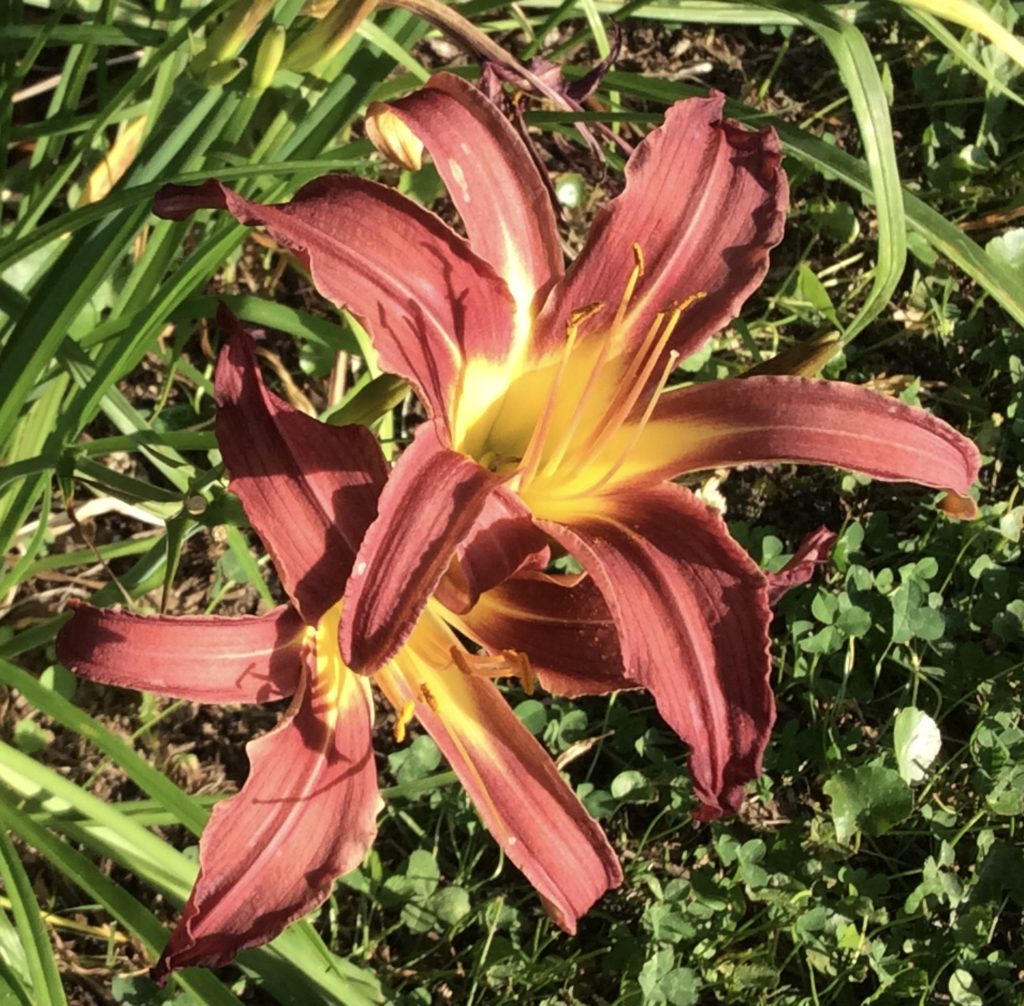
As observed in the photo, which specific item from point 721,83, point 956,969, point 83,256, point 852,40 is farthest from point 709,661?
point 721,83

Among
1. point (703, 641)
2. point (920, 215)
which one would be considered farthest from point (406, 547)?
point (920, 215)

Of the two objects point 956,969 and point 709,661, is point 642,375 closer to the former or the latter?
point 709,661

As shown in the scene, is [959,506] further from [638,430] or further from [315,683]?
[315,683]

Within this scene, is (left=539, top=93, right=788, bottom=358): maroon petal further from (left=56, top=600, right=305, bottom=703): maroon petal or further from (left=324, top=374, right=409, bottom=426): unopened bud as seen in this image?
(left=56, top=600, right=305, bottom=703): maroon petal

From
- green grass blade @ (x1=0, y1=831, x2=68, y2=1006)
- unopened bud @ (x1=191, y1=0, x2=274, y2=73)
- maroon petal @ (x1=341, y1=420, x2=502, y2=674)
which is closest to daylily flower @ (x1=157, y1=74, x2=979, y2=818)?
maroon petal @ (x1=341, y1=420, x2=502, y2=674)

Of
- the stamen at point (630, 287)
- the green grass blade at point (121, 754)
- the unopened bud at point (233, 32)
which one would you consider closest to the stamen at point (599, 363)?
the stamen at point (630, 287)

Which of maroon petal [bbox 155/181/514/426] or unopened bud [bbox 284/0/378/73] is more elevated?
unopened bud [bbox 284/0/378/73]

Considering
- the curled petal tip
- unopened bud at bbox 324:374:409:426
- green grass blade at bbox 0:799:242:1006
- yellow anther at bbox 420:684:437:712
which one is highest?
unopened bud at bbox 324:374:409:426
